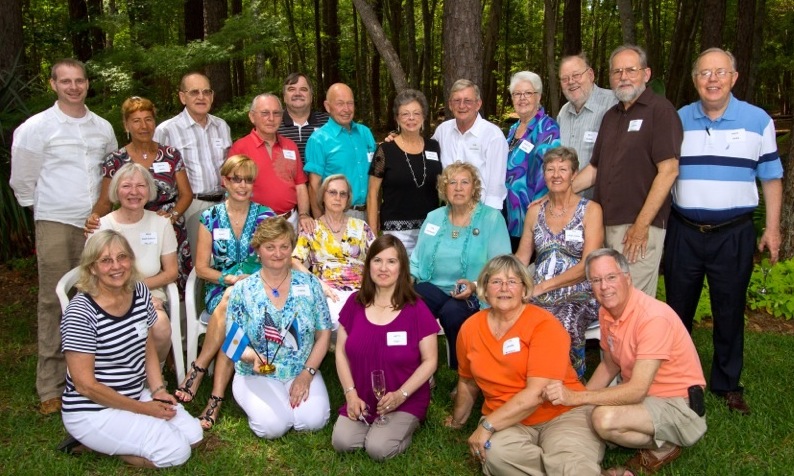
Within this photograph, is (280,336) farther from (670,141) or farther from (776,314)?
(776,314)

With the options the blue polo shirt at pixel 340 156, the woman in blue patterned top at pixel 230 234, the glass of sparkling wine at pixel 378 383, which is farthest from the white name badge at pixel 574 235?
the woman in blue patterned top at pixel 230 234

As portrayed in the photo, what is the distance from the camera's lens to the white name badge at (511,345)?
126 inches

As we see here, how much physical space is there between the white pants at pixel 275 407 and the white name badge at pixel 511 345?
1188mm

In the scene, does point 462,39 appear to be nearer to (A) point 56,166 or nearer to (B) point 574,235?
(B) point 574,235

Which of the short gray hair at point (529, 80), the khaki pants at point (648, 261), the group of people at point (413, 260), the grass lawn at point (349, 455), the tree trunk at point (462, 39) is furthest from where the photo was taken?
the tree trunk at point (462, 39)

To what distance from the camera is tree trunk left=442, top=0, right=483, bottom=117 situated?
5.53m

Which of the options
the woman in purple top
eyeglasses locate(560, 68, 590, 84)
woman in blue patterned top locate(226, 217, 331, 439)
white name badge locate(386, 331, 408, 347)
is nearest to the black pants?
eyeglasses locate(560, 68, 590, 84)

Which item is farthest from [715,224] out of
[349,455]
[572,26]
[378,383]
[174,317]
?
[572,26]

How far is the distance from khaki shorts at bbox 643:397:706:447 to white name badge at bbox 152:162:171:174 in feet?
11.0

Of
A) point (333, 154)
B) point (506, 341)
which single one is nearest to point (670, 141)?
point (506, 341)

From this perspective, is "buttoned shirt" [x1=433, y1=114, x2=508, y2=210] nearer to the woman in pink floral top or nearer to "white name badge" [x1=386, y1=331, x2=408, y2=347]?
the woman in pink floral top

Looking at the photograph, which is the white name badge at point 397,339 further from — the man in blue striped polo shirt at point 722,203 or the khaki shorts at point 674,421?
the man in blue striped polo shirt at point 722,203

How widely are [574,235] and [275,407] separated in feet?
6.76

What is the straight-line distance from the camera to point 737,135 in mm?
3594
